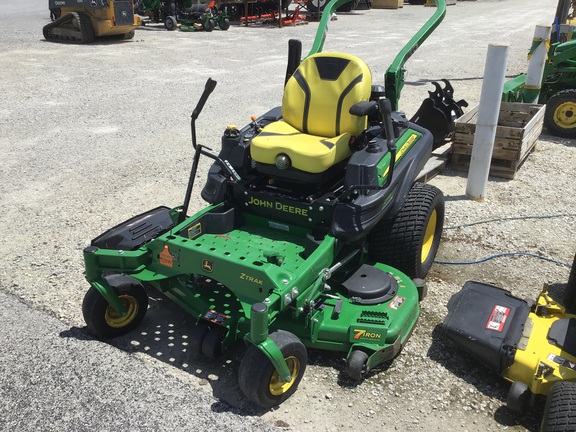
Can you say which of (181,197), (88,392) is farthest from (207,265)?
(181,197)

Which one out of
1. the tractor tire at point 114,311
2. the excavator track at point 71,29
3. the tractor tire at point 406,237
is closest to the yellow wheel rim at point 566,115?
the tractor tire at point 406,237

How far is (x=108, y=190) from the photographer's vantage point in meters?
5.71

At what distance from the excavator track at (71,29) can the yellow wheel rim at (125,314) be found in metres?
12.1

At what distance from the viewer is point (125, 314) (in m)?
3.54

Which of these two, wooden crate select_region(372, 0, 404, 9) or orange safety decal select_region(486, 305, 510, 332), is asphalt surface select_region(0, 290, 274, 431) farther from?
wooden crate select_region(372, 0, 404, 9)

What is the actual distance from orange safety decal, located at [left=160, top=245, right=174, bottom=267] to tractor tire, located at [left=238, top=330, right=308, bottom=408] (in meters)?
0.80

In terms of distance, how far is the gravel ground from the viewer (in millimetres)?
3133

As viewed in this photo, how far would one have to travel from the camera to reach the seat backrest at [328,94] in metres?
3.92

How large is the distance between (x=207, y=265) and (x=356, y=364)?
3.24 feet

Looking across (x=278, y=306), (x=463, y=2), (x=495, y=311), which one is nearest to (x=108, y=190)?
(x=278, y=306)

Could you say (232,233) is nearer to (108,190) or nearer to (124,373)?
(124,373)

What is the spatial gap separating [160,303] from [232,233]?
0.73 m

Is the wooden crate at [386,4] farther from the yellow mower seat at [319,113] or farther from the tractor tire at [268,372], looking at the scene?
the tractor tire at [268,372]

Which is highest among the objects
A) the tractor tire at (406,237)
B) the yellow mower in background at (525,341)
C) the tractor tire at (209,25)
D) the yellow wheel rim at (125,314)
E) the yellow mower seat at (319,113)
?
the yellow mower seat at (319,113)
